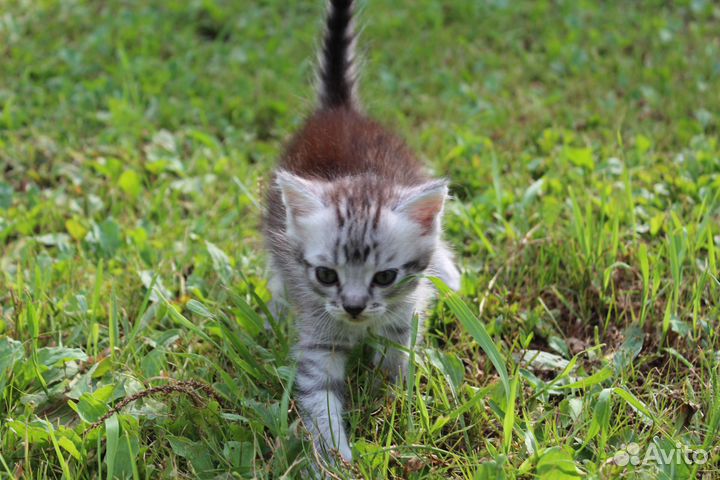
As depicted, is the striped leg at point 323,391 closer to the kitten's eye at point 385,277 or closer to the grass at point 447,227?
the grass at point 447,227

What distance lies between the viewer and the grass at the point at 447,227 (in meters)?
2.53

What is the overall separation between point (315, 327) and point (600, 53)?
3.89m

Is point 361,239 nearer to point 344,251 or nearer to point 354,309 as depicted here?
point 344,251

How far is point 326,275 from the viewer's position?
2684 millimetres

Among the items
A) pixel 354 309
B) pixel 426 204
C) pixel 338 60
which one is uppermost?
pixel 338 60

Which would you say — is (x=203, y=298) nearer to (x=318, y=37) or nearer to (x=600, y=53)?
(x=318, y=37)

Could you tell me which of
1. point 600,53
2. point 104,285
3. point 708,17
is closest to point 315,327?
point 104,285

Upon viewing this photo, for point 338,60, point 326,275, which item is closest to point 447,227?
point 338,60

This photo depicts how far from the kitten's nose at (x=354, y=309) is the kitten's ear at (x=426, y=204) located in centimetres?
37

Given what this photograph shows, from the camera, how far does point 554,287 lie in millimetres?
3289

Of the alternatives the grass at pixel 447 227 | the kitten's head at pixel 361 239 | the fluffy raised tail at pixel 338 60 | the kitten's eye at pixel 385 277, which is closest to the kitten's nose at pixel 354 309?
the kitten's head at pixel 361 239

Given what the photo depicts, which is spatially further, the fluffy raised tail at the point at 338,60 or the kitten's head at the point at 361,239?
the fluffy raised tail at the point at 338,60

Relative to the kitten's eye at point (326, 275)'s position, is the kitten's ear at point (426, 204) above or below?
above

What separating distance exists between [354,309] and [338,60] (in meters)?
1.52
